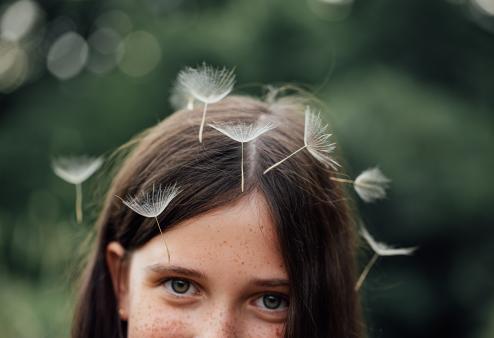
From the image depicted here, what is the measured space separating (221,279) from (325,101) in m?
3.61

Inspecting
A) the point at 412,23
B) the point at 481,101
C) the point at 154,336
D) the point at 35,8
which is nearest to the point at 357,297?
the point at 154,336

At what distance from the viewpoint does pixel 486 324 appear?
5.50 metres

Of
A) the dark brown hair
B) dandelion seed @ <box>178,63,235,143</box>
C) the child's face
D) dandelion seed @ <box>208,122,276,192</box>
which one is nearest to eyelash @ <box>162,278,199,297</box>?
the child's face

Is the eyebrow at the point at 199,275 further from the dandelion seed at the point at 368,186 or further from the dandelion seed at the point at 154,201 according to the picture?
the dandelion seed at the point at 368,186

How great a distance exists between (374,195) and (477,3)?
4648mm

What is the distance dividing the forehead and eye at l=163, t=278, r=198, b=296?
6 centimetres

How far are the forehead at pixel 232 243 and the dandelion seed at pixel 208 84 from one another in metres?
0.32

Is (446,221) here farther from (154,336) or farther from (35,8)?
(35,8)

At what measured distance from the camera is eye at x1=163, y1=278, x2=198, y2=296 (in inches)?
82.0

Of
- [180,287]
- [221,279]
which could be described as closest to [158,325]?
[180,287]

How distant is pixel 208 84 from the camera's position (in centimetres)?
228

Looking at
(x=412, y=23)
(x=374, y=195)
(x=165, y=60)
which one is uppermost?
(x=412, y=23)

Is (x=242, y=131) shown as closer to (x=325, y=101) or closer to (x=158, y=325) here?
(x=158, y=325)

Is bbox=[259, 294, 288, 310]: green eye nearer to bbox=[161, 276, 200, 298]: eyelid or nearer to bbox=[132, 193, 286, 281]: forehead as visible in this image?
bbox=[132, 193, 286, 281]: forehead
